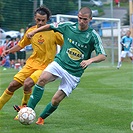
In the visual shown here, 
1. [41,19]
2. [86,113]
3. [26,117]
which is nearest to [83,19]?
[41,19]

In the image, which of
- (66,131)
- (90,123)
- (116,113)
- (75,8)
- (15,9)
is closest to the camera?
(66,131)

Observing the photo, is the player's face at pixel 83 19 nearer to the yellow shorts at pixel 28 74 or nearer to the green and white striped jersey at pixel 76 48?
the green and white striped jersey at pixel 76 48

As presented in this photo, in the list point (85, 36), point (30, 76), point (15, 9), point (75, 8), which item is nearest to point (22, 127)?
point (30, 76)

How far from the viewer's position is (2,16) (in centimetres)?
3119

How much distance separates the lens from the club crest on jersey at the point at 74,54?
8984 millimetres

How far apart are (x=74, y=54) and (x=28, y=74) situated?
1.24 m

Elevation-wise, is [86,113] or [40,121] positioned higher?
[40,121]

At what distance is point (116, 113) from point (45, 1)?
69.0 ft

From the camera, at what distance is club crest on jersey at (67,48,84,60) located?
8984 millimetres

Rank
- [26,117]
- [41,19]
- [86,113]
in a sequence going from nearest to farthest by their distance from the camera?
[26,117] → [41,19] → [86,113]

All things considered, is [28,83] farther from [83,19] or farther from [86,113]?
[86,113]

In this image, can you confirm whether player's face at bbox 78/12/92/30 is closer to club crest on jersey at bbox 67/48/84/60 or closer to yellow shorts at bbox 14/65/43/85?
club crest on jersey at bbox 67/48/84/60

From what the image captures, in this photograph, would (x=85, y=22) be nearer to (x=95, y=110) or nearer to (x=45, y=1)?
(x=95, y=110)

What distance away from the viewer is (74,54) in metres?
9.00
